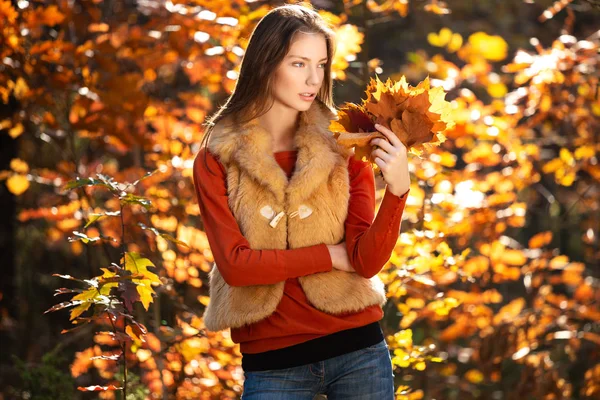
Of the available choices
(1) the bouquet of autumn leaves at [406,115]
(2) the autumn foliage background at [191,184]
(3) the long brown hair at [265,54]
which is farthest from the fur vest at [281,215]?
(2) the autumn foliage background at [191,184]

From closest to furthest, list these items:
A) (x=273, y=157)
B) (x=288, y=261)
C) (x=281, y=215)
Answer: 1. (x=288, y=261)
2. (x=281, y=215)
3. (x=273, y=157)

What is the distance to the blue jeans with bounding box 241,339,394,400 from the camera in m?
2.40

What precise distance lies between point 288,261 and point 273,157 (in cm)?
39

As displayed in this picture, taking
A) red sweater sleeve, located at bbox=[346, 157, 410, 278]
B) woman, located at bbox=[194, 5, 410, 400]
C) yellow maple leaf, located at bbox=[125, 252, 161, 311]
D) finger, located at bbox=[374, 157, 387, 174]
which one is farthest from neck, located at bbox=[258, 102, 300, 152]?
yellow maple leaf, located at bbox=[125, 252, 161, 311]

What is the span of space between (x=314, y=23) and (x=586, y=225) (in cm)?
427

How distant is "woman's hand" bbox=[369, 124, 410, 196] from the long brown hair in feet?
1.50

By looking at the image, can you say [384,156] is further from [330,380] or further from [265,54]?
[330,380]

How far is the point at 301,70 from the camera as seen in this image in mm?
2592

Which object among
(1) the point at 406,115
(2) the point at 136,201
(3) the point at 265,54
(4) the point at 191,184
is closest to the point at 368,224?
(1) the point at 406,115

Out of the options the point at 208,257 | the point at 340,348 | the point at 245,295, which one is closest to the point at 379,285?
the point at 340,348

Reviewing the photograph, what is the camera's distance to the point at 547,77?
15.3 ft

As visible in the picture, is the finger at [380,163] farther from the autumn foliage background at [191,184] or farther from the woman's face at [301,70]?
the autumn foliage background at [191,184]

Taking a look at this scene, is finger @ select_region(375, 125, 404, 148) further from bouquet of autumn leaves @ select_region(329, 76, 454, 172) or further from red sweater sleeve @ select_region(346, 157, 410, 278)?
red sweater sleeve @ select_region(346, 157, 410, 278)

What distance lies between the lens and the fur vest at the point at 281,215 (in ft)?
8.13
